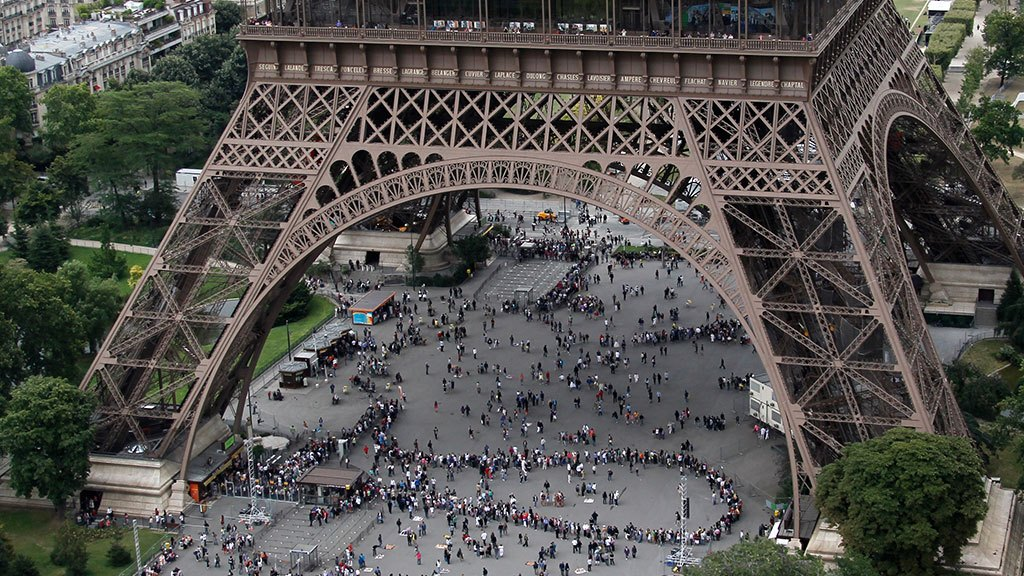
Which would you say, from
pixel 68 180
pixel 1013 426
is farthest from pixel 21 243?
pixel 1013 426

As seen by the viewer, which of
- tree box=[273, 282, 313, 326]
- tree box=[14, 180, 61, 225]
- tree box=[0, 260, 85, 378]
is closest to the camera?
tree box=[0, 260, 85, 378]

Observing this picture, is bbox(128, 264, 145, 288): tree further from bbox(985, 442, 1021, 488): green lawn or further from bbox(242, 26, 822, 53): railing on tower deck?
bbox(985, 442, 1021, 488): green lawn

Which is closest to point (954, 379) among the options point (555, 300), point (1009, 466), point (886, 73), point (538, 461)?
point (1009, 466)

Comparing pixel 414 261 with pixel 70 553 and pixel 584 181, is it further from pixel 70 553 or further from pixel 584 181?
pixel 70 553

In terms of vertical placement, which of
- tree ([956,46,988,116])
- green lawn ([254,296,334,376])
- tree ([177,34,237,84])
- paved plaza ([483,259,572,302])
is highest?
tree ([177,34,237,84])

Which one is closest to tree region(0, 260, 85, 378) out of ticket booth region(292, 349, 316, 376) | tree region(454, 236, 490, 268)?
ticket booth region(292, 349, 316, 376)

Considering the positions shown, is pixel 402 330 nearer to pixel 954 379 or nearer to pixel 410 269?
pixel 410 269

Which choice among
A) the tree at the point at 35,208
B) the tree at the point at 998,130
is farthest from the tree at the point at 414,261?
the tree at the point at 998,130
